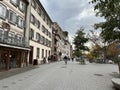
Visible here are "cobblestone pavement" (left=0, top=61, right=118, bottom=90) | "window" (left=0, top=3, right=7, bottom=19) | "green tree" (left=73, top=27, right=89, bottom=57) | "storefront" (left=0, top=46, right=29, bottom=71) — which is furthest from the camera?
"green tree" (left=73, top=27, right=89, bottom=57)

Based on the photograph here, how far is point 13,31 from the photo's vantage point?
21641 millimetres

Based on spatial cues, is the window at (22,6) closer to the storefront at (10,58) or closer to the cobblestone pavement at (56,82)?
the storefront at (10,58)

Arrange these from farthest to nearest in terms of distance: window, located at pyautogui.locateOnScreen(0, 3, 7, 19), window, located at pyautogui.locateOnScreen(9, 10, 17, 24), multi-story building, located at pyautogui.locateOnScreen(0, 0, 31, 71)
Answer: window, located at pyautogui.locateOnScreen(9, 10, 17, 24) → window, located at pyautogui.locateOnScreen(0, 3, 7, 19) → multi-story building, located at pyautogui.locateOnScreen(0, 0, 31, 71)

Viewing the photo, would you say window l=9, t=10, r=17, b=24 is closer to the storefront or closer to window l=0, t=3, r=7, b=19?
window l=0, t=3, r=7, b=19

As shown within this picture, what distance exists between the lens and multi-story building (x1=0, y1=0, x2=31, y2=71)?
56.6 feet

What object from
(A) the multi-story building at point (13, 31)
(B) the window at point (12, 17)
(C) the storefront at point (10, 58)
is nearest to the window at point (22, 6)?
(A) the multi-story building at point (13, 31)

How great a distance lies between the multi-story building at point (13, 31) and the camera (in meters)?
17.2

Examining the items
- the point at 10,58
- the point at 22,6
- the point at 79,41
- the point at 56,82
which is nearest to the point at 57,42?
the point at 79,41

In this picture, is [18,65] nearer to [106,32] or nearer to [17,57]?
[17,57]

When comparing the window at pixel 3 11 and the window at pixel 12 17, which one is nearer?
the window at pixel 3 11

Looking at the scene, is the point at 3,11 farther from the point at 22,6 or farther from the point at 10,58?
the point at 22,6

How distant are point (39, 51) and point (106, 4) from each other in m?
28.7

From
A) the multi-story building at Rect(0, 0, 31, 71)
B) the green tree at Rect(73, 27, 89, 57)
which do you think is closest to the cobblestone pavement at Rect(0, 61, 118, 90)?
the multi-story building at Rect(0, 0, 31, 71)

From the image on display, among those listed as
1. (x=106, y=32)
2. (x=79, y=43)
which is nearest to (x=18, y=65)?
(x=106, y=32)
